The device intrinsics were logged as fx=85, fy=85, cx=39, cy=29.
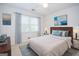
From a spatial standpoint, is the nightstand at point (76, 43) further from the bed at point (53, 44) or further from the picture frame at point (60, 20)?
the picture frame at point (60, 20)

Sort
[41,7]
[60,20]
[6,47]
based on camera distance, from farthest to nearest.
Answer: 1. [60,20]
2. [41,7]
3. [6,47]

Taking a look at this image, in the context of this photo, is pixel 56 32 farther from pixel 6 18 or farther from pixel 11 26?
pixel 6 18

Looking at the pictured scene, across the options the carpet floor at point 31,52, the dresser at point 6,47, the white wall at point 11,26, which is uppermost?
the white wall at point 11,26

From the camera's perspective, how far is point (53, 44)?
1722mm

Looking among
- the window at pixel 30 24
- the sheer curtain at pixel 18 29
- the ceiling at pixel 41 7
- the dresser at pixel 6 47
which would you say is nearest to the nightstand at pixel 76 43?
the ceiling at pixel 41 7

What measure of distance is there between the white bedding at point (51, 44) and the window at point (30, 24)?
0.23m

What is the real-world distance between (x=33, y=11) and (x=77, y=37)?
1097mm

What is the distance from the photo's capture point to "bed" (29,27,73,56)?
5.47 ft

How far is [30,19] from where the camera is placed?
6.24 ft

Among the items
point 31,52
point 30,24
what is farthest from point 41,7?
point 31,52

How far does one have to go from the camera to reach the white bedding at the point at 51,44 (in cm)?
166

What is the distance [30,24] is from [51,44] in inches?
25.7

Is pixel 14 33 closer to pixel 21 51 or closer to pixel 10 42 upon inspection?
pixel 10 42

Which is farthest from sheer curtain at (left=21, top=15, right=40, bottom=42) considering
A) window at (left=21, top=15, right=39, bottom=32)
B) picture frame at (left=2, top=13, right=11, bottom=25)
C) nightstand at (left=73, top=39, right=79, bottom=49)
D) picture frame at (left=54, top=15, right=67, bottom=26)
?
nightstand at (left=73, top=39, right=79, bottom=49)
